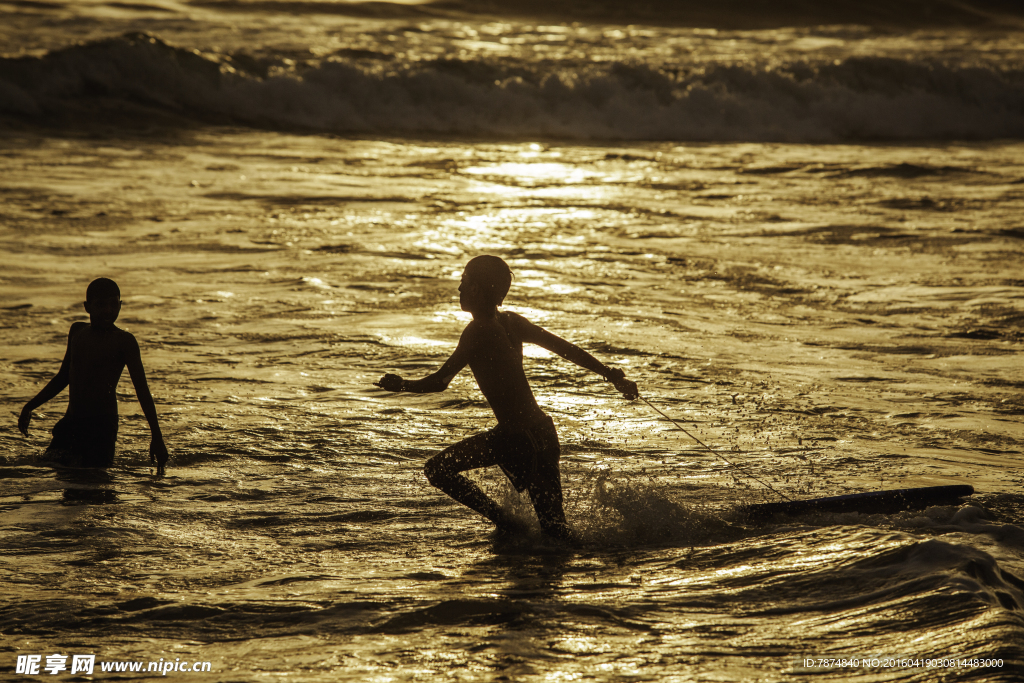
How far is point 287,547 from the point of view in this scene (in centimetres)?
452

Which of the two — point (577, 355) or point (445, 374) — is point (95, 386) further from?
point (577, 355)

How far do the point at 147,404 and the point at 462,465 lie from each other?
1697 mm

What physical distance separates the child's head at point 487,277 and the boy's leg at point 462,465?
2.03ft

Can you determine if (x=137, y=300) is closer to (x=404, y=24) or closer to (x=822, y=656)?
(x=822, y=656)

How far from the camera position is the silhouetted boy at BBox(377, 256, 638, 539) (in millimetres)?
4492

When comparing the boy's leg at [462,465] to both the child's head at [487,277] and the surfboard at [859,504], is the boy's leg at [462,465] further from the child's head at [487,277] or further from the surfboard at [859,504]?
the surfboard at [859,504]

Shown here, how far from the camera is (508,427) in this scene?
4527 mm

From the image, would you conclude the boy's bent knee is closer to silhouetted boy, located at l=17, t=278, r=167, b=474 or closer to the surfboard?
the surfboard

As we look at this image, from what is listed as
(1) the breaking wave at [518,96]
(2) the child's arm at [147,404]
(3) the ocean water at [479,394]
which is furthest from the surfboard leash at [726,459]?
(1) the breaking wave at [518,96]

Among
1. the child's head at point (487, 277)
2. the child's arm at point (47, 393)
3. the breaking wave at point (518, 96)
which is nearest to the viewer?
the child's head at point (487, 277)

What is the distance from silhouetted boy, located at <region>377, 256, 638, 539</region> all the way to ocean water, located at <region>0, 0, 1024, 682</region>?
0.25 metres

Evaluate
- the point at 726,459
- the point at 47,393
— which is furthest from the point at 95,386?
the point at 726,459

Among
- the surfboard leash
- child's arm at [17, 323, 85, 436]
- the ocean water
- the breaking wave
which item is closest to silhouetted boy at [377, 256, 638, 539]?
the ocean water

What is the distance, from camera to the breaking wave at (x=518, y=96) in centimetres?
1931
